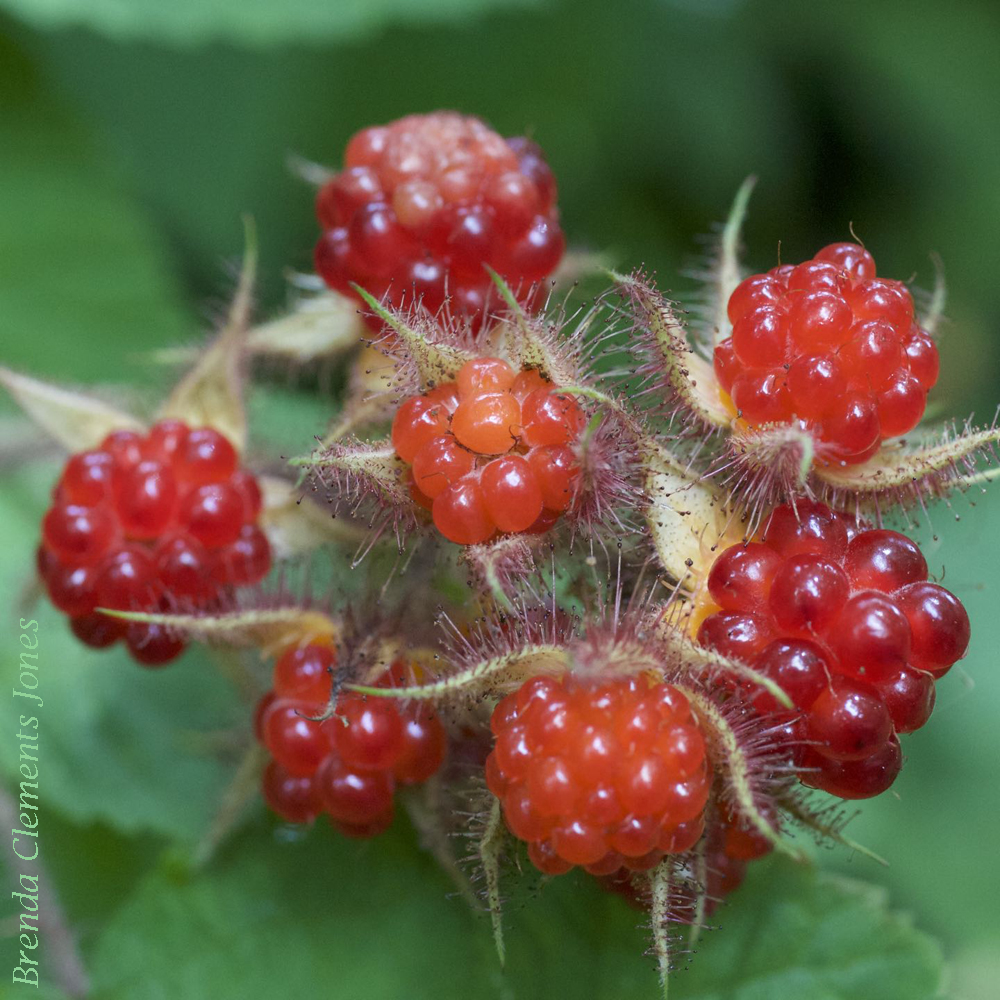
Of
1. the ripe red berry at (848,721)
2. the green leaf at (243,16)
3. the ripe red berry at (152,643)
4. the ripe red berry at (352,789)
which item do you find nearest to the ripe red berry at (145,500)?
the ripe red berry at (152,643)

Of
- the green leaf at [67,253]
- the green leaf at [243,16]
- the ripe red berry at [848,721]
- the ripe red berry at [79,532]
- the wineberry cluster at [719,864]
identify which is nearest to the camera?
the ripe red berry at [848,721]

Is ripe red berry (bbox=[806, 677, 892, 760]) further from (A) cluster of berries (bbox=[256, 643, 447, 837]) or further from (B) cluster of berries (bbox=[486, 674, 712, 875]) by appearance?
(A) cluster of berries (bbox=[256, 643, 447, 837])

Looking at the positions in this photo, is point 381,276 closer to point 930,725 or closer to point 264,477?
point 264,477

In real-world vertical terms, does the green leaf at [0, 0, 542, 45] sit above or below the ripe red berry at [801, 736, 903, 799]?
above

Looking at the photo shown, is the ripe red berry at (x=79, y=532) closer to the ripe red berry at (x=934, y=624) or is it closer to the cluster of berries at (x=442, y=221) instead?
the cluster of berries at (x=442, y=221)

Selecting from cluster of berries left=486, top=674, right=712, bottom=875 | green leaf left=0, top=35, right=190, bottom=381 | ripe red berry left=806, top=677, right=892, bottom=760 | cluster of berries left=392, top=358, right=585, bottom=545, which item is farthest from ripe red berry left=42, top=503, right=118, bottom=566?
green leaf left=0, top=35, right=190, bottom=381

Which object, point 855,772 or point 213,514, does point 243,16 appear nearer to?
point 213,514
